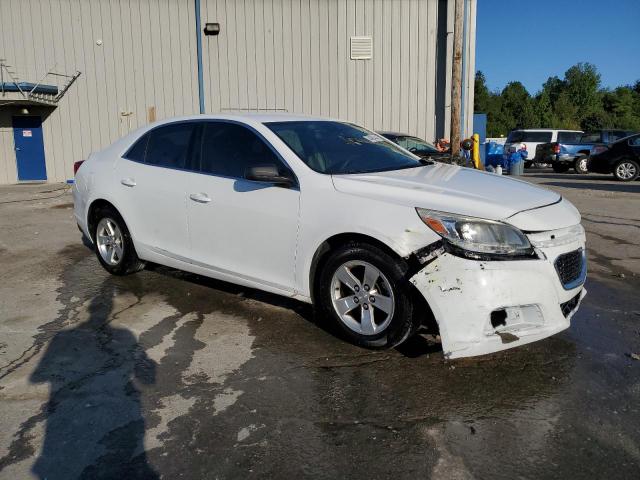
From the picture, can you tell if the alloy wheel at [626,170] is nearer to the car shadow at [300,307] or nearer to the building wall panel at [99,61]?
the building wall panel at [99,61]

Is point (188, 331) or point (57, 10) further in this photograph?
point (57, 10)

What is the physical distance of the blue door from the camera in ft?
65.1

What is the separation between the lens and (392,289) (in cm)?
359

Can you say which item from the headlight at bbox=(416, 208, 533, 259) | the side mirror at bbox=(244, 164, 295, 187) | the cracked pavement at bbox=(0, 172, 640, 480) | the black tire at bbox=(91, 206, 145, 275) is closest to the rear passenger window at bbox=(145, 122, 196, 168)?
the black tire at bbox=(91, 206, 145, 275)

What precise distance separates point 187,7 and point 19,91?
588cm

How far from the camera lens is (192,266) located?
487 cm

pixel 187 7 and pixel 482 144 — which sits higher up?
pixel 187 7

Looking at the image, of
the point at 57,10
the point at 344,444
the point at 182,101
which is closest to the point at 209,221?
the point at 344,444

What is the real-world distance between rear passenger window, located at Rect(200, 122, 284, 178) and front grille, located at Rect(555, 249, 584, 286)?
2.03m

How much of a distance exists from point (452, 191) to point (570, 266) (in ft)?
2.86

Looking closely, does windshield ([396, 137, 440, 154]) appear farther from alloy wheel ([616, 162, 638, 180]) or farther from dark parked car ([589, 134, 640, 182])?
alloy wheel ([616, 162, 638, 180])

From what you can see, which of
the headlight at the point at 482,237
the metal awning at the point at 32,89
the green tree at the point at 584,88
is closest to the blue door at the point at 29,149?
the metal awning at the point at 32,89

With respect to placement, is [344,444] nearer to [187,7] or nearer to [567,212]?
[567,212]

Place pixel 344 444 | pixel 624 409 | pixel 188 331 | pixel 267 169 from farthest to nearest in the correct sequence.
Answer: pixel 188 331
pixel 267 169
pixel 624 409
pixel 344 444
